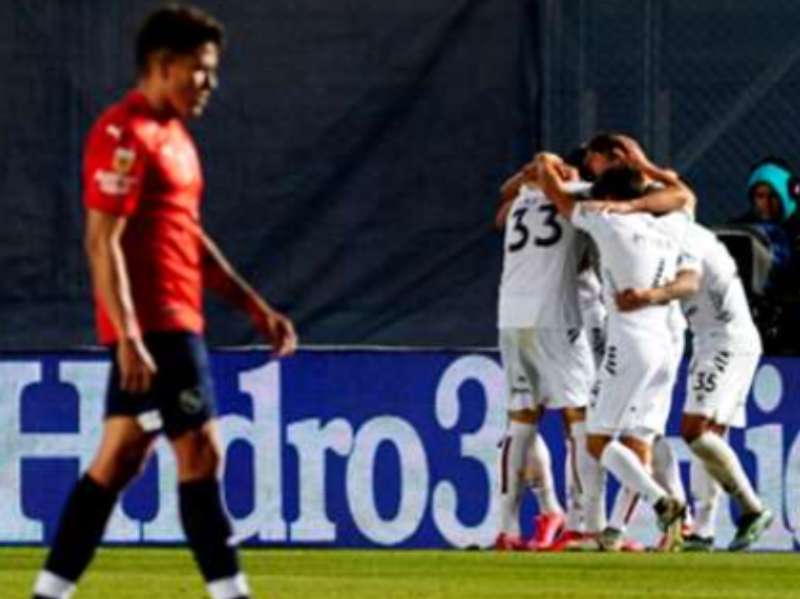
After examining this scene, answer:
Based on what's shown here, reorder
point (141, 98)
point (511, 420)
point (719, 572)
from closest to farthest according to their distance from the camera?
point (141, 98) < point (719, 572) < point (511, 420)

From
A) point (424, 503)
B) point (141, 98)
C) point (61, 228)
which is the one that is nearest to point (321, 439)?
point (424, 503)

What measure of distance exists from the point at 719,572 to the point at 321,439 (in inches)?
147

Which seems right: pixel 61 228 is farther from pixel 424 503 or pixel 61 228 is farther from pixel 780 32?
pixel 780 32

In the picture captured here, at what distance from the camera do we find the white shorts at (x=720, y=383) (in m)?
18.9

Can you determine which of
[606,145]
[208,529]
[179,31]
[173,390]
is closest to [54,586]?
[208,529]

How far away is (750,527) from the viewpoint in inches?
739

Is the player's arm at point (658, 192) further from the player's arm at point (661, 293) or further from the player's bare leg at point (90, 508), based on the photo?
the player's bare leg at point (90, 508)

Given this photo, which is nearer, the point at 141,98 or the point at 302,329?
the point at 141,98

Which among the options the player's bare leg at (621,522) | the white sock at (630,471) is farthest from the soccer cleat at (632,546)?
the white sock at (630,471)

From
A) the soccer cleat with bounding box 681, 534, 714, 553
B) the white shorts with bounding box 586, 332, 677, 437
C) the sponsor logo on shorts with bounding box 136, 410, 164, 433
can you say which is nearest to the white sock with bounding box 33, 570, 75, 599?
the sponsor logo on shorts with bounding box 136, 410, 164, 433

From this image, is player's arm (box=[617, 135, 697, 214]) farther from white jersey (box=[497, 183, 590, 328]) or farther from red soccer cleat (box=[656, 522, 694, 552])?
red soccer cleat (box=[656, 522, 694, 552])

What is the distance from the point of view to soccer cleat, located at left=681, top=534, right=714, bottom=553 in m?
19.1

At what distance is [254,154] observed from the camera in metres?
20.3

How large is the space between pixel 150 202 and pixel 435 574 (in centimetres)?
604
